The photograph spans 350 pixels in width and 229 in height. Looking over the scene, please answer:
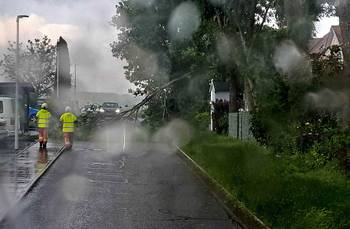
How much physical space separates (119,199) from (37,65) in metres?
55.3

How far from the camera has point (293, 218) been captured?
25.4 ft

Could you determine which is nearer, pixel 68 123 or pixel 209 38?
pixel 68 123

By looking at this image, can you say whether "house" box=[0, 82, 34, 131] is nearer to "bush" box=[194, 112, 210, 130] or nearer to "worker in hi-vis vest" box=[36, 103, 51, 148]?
"worker in hi-vis vest" box=[36, 103, 51, 148]

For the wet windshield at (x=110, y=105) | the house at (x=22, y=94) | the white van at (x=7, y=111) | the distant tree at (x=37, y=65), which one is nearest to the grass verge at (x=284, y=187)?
the white van at (x=7, y=111)

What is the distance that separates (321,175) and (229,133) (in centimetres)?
1550

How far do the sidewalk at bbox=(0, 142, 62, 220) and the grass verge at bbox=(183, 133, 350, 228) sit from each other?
3.94 metres

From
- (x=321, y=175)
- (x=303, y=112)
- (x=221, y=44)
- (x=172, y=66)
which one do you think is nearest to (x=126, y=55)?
(x=172, y=66)

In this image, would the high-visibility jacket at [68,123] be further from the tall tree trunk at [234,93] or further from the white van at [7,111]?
the tall tree trunk at [234,93]

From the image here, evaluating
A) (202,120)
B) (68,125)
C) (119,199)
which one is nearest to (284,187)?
(119,199)

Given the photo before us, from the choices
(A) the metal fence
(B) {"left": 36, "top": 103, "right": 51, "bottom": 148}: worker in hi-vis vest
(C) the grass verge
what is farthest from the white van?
(C) the grass verge

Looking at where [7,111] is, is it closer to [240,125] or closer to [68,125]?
[68,125]

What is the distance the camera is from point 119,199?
1082 cm

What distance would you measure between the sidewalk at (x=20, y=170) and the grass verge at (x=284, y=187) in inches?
155

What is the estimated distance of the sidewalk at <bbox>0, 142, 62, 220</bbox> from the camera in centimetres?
1018
